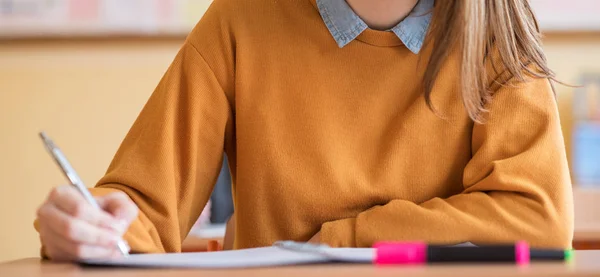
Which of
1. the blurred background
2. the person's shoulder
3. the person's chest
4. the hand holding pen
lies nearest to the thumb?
the hand holding pen

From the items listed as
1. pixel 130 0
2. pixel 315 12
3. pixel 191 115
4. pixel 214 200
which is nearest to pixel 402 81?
pixel 315 12

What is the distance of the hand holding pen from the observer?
733mm

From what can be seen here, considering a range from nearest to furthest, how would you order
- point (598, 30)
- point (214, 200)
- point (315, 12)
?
point (315, 12), point (214, 200), point (598, 30)

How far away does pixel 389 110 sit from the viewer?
109 cm

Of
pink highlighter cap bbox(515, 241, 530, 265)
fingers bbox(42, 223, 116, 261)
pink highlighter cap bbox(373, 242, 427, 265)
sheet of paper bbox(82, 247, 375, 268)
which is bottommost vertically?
pink highlighter cap bbox(515, 241, 530, 265)

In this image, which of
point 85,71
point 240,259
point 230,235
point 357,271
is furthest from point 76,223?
point 85,71

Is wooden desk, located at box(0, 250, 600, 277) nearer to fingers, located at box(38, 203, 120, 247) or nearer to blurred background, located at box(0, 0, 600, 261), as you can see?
fingers, located at box(38, 203, 120, 247)

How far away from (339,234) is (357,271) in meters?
0.31

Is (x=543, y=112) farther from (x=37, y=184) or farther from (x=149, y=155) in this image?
(x=37, y=184)

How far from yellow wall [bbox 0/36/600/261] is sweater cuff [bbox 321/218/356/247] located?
80.8 inches

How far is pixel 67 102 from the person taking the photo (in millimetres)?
2930

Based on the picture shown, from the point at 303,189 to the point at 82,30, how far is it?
2.00m

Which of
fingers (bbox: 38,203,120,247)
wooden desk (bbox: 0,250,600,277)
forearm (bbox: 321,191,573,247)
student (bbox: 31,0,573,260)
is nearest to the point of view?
wooden desk (bbox: 0,250,600,277)

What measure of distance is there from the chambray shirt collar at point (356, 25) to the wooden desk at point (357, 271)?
1.52 ft
